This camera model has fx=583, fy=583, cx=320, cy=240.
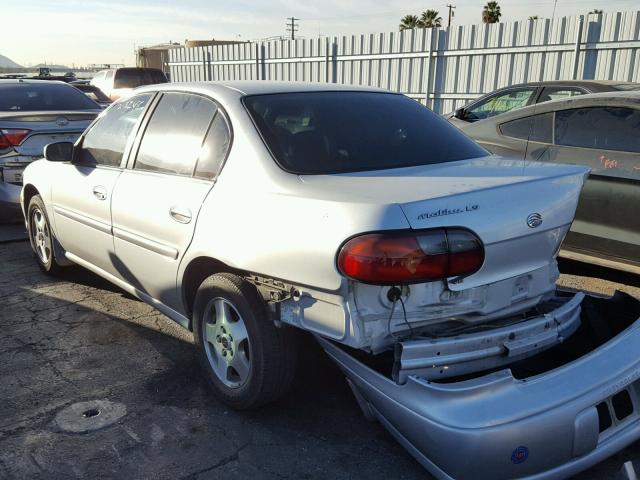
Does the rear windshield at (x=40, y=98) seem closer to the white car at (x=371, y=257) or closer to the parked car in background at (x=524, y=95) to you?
the white car at (x=371, y=257)

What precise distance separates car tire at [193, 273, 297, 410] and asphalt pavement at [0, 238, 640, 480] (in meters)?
0.17

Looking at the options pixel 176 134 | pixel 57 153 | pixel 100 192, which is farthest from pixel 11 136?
pixel 176 134

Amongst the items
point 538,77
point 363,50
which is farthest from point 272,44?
point 538,77

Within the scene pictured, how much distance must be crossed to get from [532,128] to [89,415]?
4.09m

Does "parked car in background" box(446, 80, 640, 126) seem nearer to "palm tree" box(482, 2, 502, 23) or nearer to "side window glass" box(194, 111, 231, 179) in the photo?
"side window glass" box(194, 111, 231, 179)

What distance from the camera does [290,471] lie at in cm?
259

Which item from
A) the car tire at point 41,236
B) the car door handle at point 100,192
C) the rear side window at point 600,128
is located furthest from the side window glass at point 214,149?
the rear side window at point 600,128

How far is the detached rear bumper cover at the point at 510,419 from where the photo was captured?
2.12m

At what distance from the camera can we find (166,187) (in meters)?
3.21

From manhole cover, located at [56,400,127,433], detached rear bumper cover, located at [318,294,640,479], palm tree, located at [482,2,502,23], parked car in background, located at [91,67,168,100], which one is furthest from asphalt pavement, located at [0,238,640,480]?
palm tree, located at [482,2,502,23]

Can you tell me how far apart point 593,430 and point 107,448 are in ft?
6.95

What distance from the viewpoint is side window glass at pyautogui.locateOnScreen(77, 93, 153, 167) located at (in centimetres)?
381

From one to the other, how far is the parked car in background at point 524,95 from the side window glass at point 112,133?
15.1ft

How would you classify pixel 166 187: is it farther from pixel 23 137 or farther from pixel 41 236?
pixel 23 137
